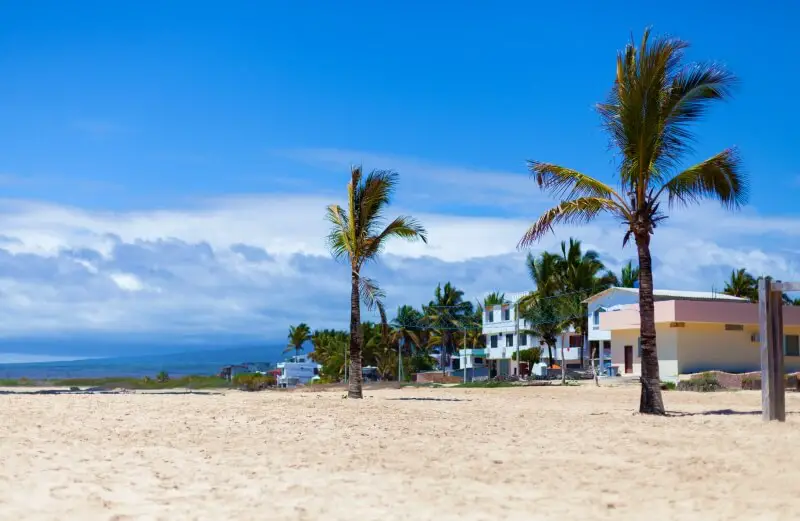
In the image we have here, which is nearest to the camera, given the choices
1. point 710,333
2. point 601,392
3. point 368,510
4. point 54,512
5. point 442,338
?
point 54,512

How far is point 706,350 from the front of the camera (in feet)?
142

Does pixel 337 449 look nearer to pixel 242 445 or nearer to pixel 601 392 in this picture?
pixel 242 445

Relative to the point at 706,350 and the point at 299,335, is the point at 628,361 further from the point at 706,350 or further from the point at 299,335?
the point at 299,335

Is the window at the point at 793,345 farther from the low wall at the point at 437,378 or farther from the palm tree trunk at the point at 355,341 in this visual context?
the palm tree trunk at the point at 355,341

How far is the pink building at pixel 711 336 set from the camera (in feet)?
139

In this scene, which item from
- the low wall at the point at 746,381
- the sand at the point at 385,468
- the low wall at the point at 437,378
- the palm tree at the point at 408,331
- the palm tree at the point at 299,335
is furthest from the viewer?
the palm tree at the point at 299,335

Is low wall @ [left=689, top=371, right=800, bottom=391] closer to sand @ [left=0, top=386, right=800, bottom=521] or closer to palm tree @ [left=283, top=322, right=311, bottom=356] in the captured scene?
sand @ [left=0, top=386, right=800, bottom=521]

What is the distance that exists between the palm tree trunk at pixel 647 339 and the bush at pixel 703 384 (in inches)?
537

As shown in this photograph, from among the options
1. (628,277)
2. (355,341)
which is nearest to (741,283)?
(628,277)

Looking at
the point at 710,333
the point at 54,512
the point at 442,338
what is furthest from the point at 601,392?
the point at 442,338

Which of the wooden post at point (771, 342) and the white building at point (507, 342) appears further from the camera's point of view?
the white building at point (507, 342)

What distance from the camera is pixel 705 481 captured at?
30.2ft

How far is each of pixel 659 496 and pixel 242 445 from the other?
5363 millimetres

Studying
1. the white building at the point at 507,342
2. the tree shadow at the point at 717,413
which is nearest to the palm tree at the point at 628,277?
the white building at the point at 507,342
